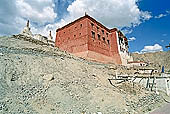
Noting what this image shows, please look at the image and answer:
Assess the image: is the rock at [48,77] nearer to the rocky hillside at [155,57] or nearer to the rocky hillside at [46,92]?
the rocky hillside at [46,92]

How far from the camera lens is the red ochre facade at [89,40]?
930 inches

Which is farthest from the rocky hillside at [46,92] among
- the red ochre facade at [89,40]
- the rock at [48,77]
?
the red ochre facade at [89,40]

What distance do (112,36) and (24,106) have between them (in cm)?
2830

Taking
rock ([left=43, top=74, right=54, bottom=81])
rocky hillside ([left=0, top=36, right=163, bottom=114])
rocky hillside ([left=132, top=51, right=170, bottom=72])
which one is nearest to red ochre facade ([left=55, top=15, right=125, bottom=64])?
rocky hillside ([left=0, top=36, right=163, bottom=114])

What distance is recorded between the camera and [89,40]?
932 inches

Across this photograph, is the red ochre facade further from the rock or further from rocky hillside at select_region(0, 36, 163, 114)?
the rock

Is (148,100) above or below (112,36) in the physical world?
below

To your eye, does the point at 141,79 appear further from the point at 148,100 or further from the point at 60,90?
the point at 60,90

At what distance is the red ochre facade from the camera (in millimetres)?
23625

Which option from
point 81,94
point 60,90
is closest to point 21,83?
point 60,90

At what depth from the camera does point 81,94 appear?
8594mm

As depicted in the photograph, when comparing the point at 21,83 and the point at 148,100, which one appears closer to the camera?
the point at 21,83

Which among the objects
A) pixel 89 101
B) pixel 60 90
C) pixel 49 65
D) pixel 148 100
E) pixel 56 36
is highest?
pixel 56 36

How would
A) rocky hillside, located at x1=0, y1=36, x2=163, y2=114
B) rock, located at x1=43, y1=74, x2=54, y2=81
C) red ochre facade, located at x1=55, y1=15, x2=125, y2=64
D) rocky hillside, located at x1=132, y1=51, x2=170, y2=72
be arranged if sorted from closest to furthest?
rocky hillside, located at x1=0, y1=36, x2=163, y2=114 → rock, located at x1=43, y1=74, x2=54, y2=81 → red ochre facade, located at x1=55, y1=15, x2=125, y2=64 → rocky hillside, located at x1=132, y1=51, x2=170, y2=72
